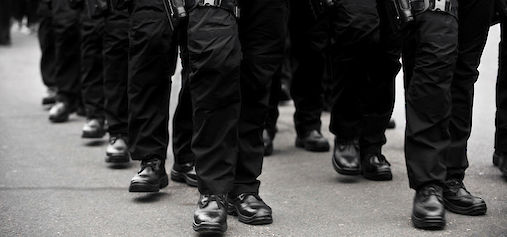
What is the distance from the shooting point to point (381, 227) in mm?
3953

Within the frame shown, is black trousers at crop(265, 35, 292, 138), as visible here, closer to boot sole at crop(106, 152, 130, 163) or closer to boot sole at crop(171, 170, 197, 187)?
boot sole at crop(171, 170, 197, 187)

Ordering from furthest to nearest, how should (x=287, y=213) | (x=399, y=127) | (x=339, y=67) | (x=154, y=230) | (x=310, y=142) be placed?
1. (x=399, y=127)
2. (x=310, y=142)
3. (x=339, y=67)
4. (x=287, y=213)
5. (x=154, y=230)

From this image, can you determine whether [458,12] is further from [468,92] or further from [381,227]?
Result: [381,227]

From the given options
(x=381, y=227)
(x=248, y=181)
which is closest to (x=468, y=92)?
(x=381, y=227)

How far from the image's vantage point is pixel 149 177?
4469mm

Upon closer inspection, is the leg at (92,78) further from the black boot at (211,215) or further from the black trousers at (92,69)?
the black boot at (211,215)

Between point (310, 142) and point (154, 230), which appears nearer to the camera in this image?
point (154, 230)

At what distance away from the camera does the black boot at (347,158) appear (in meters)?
4.88

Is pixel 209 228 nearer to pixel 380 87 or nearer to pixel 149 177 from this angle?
pixel 149 177

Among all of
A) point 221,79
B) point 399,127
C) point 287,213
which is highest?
point 221,79

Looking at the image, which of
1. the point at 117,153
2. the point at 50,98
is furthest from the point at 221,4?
the point at 50,98

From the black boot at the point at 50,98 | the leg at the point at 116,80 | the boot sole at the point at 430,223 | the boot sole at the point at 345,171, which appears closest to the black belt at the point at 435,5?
the boot sole at the point at 430,223

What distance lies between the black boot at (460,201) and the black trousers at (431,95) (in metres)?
0.29

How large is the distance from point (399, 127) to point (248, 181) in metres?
3.06
